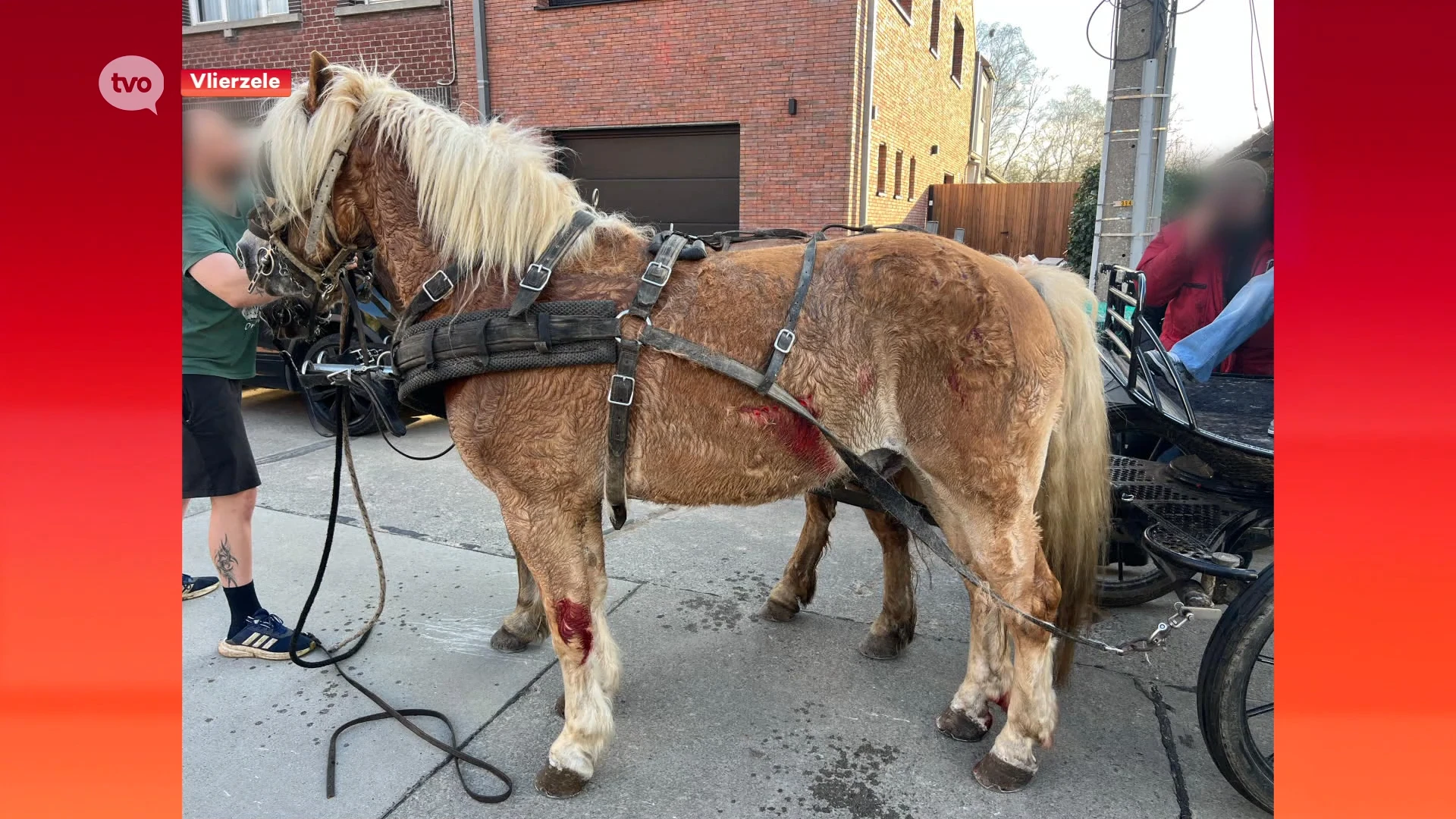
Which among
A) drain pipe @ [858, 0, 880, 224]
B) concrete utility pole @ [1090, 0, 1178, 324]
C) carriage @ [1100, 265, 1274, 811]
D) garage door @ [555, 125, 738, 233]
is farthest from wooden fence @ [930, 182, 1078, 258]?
carriage @ [1100, 265, 1274, 811]

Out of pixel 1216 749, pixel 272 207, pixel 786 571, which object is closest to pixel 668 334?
pixel 272 207

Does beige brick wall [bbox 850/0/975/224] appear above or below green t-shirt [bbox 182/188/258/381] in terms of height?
above

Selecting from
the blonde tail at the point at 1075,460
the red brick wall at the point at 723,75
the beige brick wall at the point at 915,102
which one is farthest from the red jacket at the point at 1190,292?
the beige brick wall at the point at 915,102

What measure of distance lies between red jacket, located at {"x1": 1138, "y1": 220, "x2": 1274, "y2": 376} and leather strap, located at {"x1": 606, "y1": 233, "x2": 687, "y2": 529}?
211 centimetres

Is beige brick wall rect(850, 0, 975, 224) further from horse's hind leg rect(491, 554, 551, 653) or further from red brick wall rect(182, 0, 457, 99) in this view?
horse's hind leg rect(491, 554, 551, 653)

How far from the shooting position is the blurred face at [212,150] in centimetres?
222

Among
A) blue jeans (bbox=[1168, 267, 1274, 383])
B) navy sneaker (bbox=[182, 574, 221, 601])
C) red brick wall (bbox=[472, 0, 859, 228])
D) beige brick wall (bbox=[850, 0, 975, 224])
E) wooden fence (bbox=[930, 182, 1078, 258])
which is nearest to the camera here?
blue jeans (bbox=[1168, 267, 1274, 383])

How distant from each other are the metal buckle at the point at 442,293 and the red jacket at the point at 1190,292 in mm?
2666

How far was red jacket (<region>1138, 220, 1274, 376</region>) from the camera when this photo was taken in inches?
122

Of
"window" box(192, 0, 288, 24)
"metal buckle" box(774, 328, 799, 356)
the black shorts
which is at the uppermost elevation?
"window" box(192, 0, 288, 24)

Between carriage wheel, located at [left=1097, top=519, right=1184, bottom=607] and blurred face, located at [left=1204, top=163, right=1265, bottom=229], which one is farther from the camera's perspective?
carriage wheel, located at [left=1097, top=519, right=1184, bottom=607]

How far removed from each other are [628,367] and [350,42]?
11561 mm

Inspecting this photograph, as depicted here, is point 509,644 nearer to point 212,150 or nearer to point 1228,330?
point 212,150
